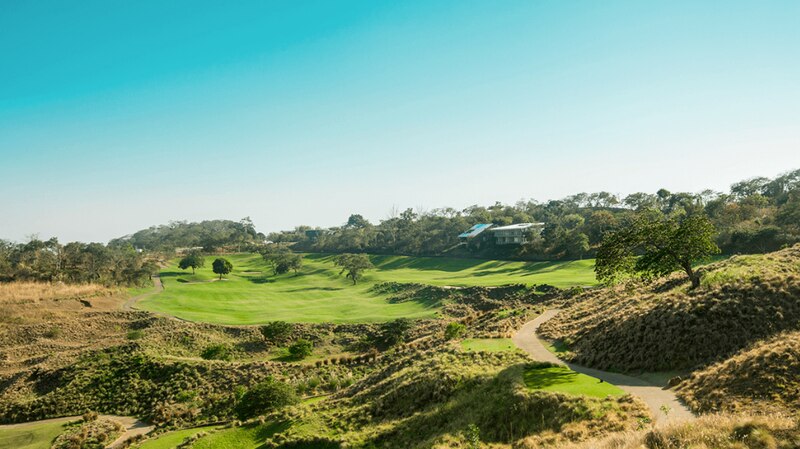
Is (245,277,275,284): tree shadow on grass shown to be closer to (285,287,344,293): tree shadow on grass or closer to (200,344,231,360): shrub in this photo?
(285,287,344,293): tree shadow on grass

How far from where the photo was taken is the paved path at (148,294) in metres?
68.8

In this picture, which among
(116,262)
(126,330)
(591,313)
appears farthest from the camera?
(116,262)

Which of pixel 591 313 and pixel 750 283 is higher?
pixel 750 283

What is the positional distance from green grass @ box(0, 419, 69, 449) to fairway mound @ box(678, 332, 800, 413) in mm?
40789

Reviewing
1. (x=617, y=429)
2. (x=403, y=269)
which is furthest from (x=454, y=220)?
(x=617, y=429)

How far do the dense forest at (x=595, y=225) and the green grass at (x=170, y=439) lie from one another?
216ft

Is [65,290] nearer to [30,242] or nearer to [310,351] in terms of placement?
[310,351]

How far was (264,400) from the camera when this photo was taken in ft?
102

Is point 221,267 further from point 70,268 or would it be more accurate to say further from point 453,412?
point 453,412

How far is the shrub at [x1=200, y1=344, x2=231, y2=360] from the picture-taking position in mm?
46375

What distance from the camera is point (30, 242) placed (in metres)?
115

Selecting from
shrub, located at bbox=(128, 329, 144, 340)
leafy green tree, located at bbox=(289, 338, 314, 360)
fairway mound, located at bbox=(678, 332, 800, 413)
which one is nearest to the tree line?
shrub, located at bbox=(128, 329, 144, 340)

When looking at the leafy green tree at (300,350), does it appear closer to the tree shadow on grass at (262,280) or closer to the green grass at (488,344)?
the green grass at (488,344)

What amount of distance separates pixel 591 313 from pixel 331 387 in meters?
23.4
